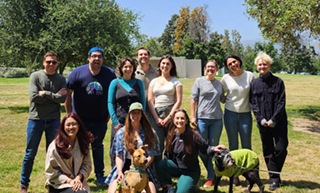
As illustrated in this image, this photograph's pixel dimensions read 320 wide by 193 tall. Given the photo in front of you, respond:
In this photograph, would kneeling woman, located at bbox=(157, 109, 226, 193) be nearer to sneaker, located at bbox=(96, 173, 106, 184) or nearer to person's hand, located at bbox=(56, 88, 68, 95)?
sneaker, located at bbox=(96, 173, 106, 184)

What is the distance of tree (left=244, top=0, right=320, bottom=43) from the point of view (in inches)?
348

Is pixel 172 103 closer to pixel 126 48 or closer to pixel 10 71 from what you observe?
pixel 126 48

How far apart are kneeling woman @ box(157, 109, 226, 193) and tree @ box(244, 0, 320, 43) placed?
6868 mm

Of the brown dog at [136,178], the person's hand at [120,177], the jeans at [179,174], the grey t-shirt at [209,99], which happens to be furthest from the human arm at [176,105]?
the person's hand at [120,177]

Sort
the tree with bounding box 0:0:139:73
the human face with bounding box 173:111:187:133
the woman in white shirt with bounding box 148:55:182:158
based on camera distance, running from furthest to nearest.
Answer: the tree with bounding box 0:0:139:73 → the woman in white shirt with bounding box 148:55:182:158 → the human face with bounding box 173:111:187:133

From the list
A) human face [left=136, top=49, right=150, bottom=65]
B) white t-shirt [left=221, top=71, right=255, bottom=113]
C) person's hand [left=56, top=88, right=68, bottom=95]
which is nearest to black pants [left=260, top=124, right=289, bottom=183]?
white t-shirt [left=221, top=71, right=255, bottom=113]

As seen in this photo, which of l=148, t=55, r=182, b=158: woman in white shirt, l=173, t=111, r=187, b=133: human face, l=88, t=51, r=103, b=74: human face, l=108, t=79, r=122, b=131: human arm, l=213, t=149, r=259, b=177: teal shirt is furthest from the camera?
l=148, t=55, r=182, b=158: woman in white shirt

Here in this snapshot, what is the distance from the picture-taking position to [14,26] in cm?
1183

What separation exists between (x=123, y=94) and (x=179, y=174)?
1.45 m

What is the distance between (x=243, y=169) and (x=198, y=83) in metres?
1.52

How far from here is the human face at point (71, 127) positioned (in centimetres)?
352

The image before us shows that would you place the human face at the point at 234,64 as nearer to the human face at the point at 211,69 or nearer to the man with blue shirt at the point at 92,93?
the human face at the point at 211,69

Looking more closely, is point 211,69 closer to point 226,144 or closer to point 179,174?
point 179,174

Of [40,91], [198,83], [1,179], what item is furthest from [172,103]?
[1,179]
